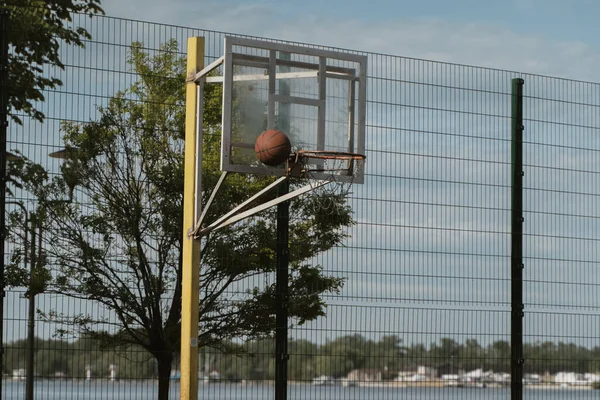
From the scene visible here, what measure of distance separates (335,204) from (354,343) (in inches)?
65.3

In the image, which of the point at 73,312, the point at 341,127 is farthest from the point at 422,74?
the point at 73,312

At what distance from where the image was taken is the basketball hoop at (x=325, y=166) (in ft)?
35.6

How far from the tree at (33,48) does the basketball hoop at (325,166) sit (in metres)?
3.17

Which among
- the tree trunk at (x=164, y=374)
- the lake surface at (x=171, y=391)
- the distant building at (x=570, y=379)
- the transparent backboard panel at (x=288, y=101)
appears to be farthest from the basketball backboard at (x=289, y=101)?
the distant building at (x=570, y=379)

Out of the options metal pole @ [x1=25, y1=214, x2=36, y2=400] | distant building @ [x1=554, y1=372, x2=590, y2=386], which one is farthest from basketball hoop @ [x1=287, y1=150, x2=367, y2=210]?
distant building @ [x1=554, y1=372, x2=590, y2=386]

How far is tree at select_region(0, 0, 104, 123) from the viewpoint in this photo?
1229 cm

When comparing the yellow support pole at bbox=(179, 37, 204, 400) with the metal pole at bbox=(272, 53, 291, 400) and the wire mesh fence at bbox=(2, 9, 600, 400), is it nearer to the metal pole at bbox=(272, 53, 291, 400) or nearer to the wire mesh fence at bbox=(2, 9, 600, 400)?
the wire mesh fence at bbox=(2, 9, 600, 400)

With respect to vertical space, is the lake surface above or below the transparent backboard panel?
below

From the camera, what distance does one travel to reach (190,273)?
1124 centimetres

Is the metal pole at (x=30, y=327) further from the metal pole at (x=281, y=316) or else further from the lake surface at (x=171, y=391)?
the metal pole at (x=281, y=316)

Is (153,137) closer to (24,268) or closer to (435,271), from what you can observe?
(24,268)

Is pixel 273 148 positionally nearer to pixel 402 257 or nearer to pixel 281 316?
pixel 281 316

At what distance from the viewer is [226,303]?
510 inches

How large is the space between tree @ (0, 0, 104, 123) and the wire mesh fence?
0.13 metres
